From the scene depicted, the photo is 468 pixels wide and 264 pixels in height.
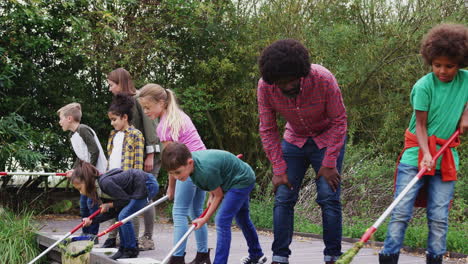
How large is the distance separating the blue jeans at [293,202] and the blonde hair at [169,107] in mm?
788

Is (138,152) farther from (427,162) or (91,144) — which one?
(427,162)

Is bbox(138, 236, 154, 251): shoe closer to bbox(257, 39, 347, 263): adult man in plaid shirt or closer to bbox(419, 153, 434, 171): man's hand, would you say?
bbox(257, 39, 347, 263): adult man in plaid shirt

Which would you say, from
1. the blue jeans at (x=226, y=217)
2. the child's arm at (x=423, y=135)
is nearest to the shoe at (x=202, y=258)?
the blue jeans at (x=226, y=217)

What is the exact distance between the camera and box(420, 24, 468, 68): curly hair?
3.08m

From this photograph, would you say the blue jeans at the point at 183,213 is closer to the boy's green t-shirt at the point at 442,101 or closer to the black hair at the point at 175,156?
the black hair at the point at 175,156

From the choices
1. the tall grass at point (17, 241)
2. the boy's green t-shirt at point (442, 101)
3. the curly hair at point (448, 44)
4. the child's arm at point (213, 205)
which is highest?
the curly hair at point (448, 44)

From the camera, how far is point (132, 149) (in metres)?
4.80

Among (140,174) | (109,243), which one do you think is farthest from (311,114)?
(109,243)

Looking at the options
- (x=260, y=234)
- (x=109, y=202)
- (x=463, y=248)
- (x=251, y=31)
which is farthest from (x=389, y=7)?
(x=109, y=202)

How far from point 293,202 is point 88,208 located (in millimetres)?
2110

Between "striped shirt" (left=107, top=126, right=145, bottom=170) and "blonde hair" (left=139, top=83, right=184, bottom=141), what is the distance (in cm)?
62

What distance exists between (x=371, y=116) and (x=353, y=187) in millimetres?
2532

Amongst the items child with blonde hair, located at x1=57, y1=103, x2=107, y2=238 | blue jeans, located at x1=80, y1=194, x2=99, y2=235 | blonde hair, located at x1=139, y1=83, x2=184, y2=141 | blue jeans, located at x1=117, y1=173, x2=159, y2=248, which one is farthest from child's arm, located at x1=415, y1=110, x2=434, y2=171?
child with blonde hair, located at x1=57, y1=103, x2=107, y2=238

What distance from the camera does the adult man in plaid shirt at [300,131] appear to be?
3.26 m
